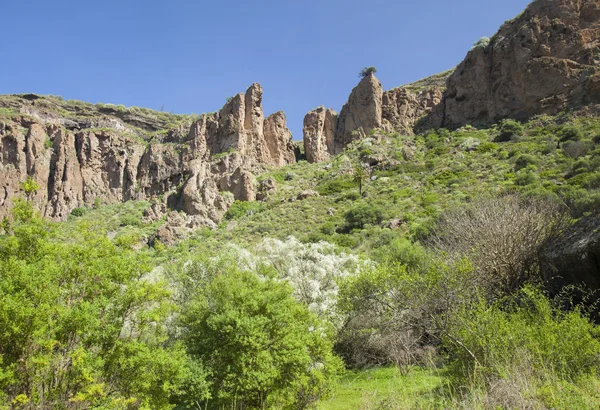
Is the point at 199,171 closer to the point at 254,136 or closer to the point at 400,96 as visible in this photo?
the point at 254,136

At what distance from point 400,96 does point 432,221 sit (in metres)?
46.3

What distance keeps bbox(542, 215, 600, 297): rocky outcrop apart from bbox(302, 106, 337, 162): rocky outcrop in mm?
57861

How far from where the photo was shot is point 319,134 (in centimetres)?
6988

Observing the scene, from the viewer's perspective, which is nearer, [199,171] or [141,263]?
[141,263]

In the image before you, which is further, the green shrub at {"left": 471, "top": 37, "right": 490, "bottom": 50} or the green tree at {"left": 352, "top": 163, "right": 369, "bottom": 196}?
the green shrub at {"left": 471, "top": 37, "right": 490, "bottom": 50}

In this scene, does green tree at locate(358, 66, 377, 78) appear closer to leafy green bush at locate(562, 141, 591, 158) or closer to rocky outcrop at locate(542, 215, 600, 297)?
leafy green bush at locate(562, 141, 591, 158)

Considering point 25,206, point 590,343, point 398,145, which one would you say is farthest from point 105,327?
point 398,145

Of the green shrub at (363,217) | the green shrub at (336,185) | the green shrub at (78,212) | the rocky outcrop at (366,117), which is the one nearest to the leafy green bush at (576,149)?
the green shrub at (363,217)

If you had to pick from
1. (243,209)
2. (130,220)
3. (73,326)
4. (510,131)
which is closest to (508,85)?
(510,131)

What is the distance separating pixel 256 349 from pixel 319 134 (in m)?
62.8

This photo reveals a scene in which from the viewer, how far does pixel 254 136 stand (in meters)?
65.2

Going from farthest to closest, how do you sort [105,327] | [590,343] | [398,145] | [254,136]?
[254,136] < [398,145] < [105,327] < [590,343]

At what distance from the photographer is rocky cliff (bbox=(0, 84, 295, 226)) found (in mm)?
58750

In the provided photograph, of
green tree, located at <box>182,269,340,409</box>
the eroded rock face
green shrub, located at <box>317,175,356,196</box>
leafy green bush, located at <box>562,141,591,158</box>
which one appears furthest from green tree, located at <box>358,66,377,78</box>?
green tree, located at <box>182,269,340,409</box>
